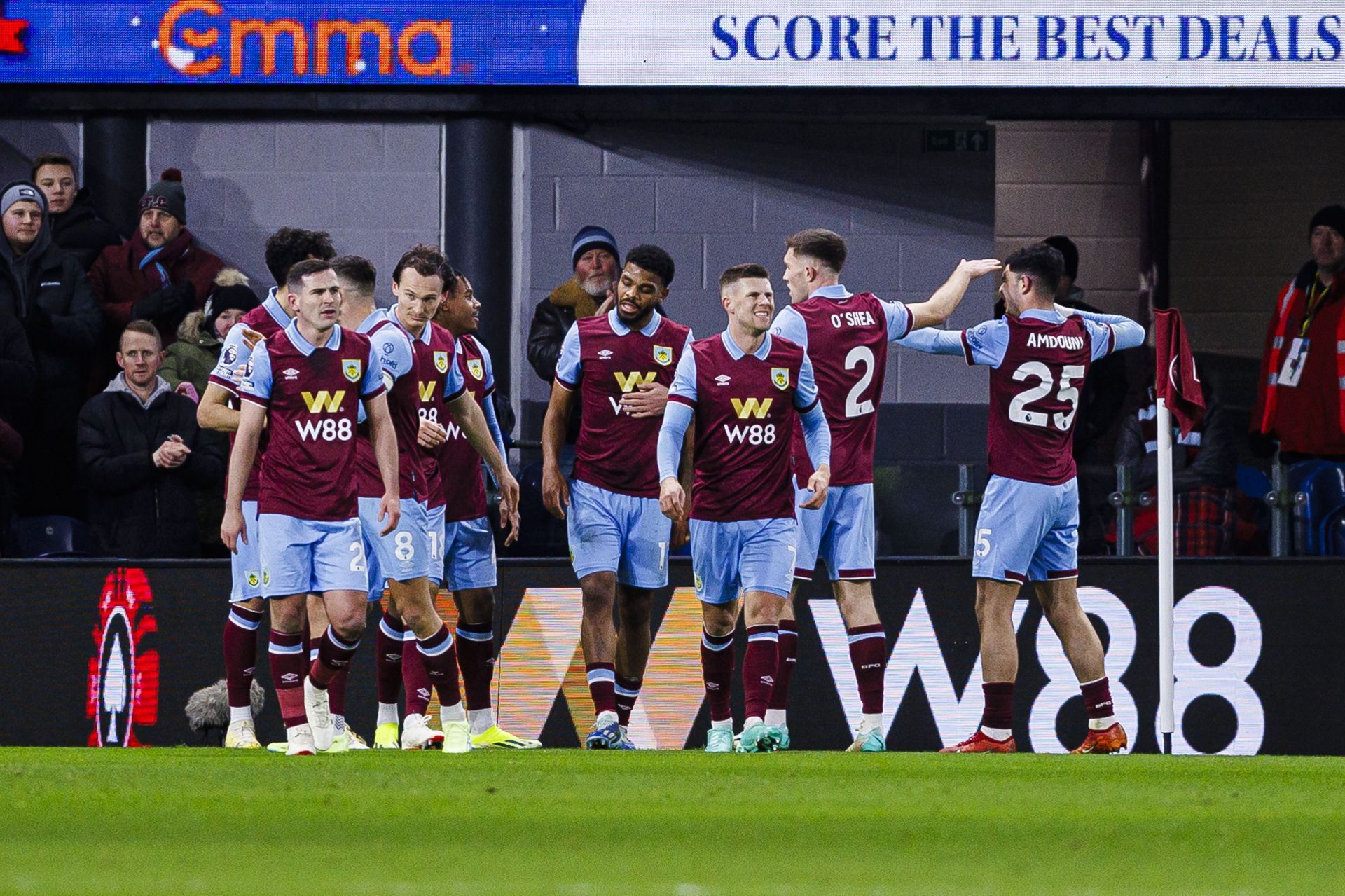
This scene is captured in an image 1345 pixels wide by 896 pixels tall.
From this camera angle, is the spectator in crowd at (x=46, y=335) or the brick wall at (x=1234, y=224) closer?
the spectator in crowd at (x=46, y=335)

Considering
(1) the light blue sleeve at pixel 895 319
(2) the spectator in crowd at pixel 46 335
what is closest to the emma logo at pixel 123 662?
(2) the spectator in crowd at pixel 46 335

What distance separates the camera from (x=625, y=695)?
8.84 m

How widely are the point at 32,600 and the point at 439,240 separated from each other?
2902mm

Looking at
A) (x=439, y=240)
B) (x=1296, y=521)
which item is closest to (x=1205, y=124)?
(x=1296, y=521)

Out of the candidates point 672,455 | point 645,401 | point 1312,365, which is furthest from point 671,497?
point 1312,365

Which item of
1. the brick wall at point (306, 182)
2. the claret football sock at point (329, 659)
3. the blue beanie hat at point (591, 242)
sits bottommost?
the claret football sock at point (329, 659)

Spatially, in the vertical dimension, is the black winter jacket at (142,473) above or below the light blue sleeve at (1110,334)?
below

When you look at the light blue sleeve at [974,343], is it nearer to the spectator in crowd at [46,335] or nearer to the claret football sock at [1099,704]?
the claret football sock at [1099,704]

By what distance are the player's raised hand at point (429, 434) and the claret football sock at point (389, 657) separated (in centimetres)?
80

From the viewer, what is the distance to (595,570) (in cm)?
857

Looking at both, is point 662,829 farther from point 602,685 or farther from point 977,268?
point 977,268

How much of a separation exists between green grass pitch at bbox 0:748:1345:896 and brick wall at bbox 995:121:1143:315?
5.47 meters

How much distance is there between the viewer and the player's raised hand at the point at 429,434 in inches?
336

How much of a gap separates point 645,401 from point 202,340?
2.80m
